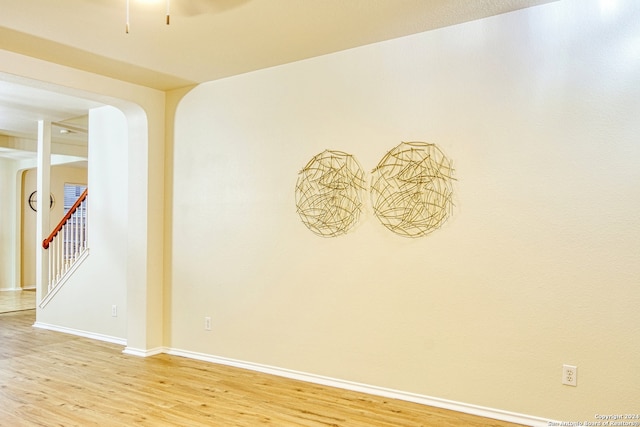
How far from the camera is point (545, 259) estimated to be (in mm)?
2850

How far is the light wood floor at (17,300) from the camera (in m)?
7.21

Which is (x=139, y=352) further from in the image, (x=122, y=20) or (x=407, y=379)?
(x=122, y=20)

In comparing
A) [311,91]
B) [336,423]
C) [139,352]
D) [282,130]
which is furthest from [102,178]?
[336,423]

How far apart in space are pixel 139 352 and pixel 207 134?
7.17 ft

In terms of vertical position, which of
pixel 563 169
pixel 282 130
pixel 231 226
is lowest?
pixel 231 226

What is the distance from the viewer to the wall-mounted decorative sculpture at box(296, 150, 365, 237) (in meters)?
3.56

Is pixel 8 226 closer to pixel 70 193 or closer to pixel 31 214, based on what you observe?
pixel 31 214

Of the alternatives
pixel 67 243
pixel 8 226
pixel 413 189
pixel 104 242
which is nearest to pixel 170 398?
pixel 413 189

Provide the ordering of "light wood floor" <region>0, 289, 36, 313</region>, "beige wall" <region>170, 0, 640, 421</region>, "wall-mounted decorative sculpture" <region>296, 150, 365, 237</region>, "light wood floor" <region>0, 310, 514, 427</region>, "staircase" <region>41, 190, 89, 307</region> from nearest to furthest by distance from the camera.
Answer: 1. "beige wall" <region>170, 0, 640, 421</region>
2. "light wood floor" <region>0, 310, 514, 427</region>
3. "wall-mounted decorative sculpture" <region>296, 150, 365, 237</region>
4. "staircase" <region>41, 190, 89, 307</region>
5. "light wood floor" <region>0, 289, 36, 313</region>

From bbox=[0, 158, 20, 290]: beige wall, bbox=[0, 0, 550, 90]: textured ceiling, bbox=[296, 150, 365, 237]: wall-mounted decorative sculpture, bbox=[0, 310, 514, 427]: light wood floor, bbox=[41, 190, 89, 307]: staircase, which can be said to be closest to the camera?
bbox=[0, 0, 550, 90]: textured ceiling

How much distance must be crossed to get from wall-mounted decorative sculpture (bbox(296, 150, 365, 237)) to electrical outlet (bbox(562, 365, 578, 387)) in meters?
1.66

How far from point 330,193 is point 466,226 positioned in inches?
42.7

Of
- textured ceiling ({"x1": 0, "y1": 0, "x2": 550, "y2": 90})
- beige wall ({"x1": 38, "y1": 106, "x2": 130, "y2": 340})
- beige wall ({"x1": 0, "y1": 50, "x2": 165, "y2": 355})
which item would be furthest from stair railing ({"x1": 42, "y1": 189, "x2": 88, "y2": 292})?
textured ceiling ({"x1": 0, "y1": 0, "x2": 550, "y2": 90})

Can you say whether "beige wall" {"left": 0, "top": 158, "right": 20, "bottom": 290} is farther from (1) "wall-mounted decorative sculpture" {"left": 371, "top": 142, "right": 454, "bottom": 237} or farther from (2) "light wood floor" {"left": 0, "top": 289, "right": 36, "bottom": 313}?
(1) "wall-mounted decorative sculpture" {"left": 371, "top": 142, "right": 454, "bottom": 237}
